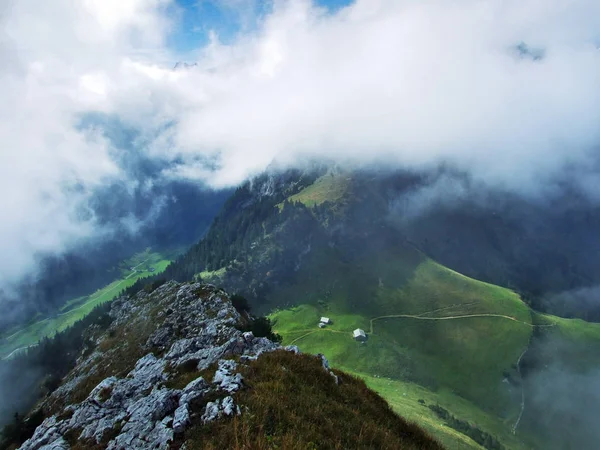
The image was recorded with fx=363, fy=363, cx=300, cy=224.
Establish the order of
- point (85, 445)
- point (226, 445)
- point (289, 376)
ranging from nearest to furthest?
point (226, 445) → point (289, 376) → point (85, 445)

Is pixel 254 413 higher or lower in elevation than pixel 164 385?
higher

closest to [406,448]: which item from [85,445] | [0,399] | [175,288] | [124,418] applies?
[124,418]

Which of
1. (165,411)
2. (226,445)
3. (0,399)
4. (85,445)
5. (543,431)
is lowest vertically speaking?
(543,431)

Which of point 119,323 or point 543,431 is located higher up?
point 119,323

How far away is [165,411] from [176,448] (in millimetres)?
6310

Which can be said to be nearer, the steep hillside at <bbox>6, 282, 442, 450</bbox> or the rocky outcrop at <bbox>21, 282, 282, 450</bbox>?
the steep hillside at <bbox>6, 282, 442, 450</bbox>

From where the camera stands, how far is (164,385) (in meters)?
35.0

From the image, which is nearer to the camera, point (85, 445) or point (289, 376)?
point (289, 376)

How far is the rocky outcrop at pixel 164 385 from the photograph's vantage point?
22.7m

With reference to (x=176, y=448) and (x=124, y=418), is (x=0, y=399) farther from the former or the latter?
(x=176, y=448)

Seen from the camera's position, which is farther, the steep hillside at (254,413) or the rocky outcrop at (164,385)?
the rocky outcrop at (164,385)

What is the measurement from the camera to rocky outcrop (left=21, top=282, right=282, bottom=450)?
22.7 metres

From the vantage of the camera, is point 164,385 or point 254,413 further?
point 164,385

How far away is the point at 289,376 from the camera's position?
24.3m
